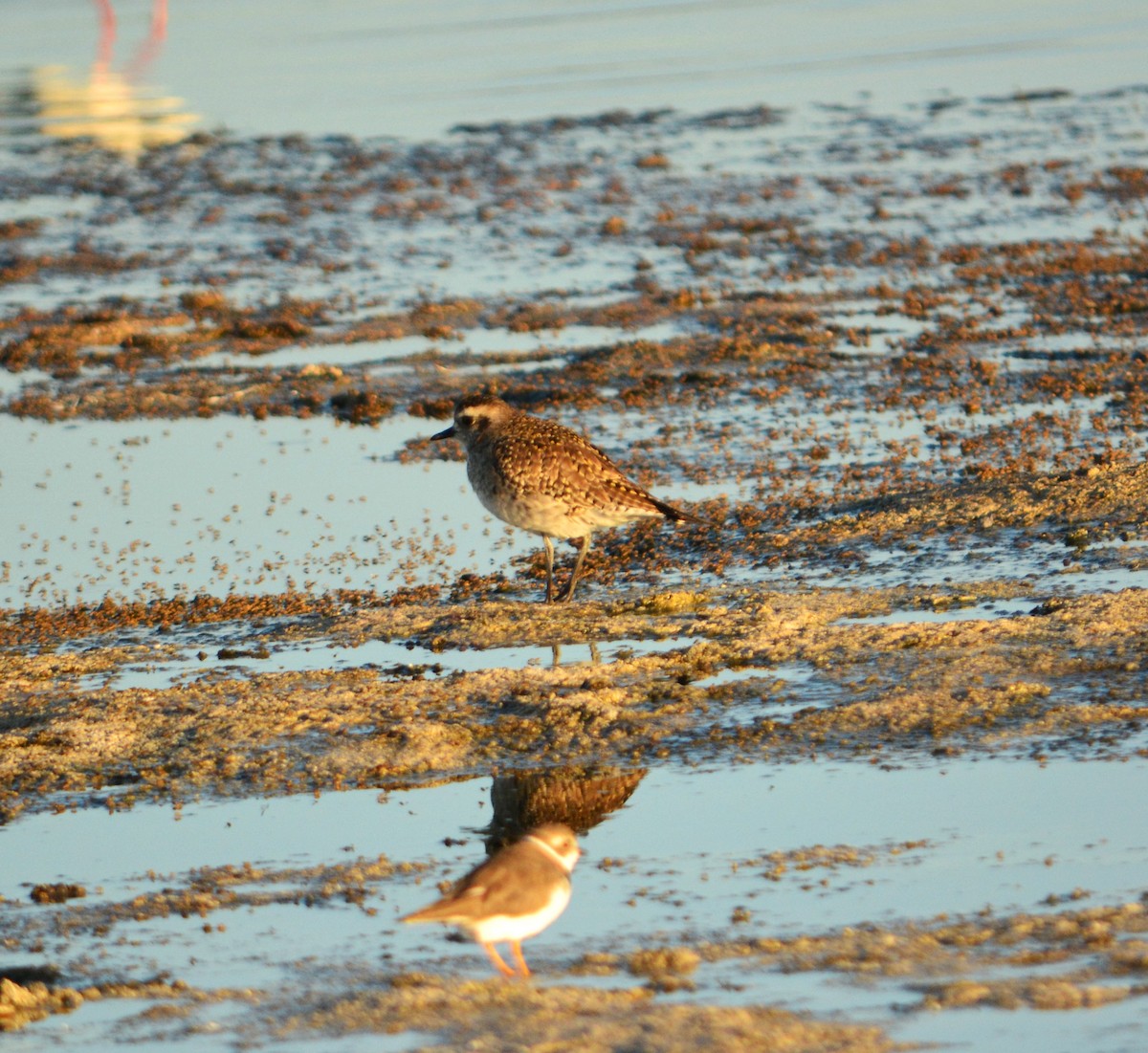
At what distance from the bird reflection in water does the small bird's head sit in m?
15.1

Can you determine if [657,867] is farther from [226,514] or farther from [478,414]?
[226,514]

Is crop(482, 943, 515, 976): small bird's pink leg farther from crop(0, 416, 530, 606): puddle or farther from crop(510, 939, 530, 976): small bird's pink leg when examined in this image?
crop(0, 416, 530, 606): puddle

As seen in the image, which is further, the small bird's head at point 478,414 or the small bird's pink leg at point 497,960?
the small bird's head at point 478,414

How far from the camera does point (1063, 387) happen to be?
440 inches

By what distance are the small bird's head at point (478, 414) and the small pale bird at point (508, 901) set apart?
3.76 meters

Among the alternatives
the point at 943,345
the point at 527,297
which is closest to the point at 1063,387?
the point at 943,345

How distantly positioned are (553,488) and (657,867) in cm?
305

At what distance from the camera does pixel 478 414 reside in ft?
29.4

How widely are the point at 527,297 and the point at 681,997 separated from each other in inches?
410

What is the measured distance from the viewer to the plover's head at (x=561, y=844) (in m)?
5.55

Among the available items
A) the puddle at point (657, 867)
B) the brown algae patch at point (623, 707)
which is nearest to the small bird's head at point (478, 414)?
the brown algae patch at point (623, 707)

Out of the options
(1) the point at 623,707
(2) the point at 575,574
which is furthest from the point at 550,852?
(2) the point at 575,574

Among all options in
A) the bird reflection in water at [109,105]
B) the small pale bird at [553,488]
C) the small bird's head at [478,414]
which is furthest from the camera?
the bird reflection in water at [109,105]

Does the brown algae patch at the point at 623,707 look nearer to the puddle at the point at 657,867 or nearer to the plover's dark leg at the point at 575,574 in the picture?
the puddle at the point at 657,867
